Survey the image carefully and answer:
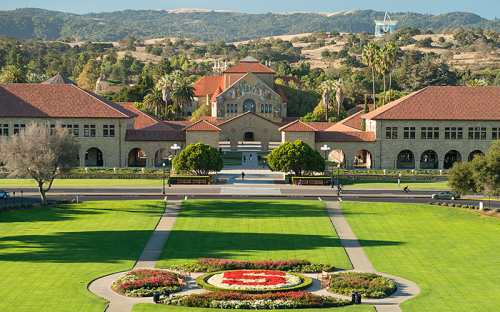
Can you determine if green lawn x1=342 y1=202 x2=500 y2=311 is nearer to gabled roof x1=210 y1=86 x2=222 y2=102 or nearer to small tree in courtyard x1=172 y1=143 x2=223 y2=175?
small tree in courtyard x1=172 y1=143 x2=223 y2=175

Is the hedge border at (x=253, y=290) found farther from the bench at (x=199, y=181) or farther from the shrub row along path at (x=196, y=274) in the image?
the bench at (x=199, y=181)

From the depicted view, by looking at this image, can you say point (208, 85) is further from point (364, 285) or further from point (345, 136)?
point (364, 285)

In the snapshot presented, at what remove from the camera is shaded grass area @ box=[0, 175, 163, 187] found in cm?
8181

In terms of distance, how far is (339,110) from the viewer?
13700 cm

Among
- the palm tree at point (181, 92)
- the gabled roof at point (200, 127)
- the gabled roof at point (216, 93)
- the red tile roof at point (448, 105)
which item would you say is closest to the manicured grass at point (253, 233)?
the gabled roof at point (200, 127)

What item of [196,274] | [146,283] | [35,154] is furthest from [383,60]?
[146,283]

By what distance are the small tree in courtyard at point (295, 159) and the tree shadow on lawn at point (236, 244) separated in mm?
27885

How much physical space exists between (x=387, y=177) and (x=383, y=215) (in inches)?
1010

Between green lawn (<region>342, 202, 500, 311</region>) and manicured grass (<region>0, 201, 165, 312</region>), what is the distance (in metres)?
18.1

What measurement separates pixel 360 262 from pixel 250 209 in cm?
1990

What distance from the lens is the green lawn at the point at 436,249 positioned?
1542 inches

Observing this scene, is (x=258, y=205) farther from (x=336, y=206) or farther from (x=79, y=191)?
(x=79, y=191)

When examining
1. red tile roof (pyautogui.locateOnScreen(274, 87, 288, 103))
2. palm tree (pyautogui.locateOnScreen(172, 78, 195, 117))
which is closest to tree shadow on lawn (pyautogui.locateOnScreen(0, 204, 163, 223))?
palm tree (pyautogui.locateOnScreen(172, 78, 195, 117))

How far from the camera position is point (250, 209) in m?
65.6
